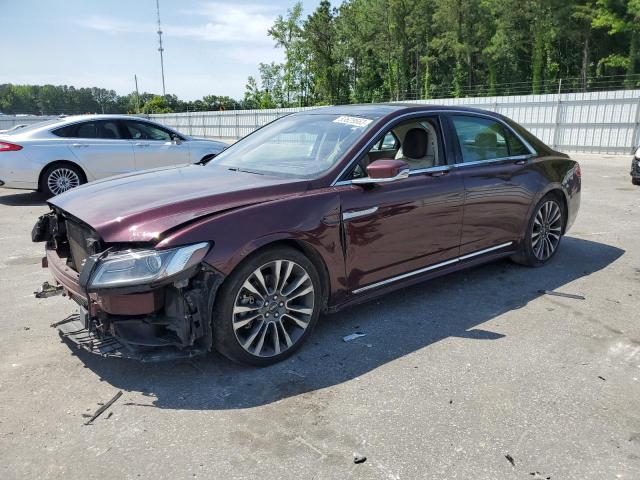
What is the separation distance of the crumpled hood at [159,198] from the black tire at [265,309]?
0.41 m

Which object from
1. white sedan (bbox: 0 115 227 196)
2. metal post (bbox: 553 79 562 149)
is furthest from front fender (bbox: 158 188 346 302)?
metal post (bbox: 553 79 562 149)

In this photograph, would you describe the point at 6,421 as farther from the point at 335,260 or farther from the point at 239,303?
the point at 335,260

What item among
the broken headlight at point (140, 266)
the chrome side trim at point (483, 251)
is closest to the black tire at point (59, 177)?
the broken headlight at point (140, 266)

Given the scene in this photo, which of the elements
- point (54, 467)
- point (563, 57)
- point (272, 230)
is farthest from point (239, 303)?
point (563, 57)

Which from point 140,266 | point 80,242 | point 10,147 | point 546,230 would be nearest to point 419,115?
point 546,230

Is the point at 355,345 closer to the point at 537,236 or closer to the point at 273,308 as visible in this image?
the point at 273,308

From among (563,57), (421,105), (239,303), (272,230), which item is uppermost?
(563,57)

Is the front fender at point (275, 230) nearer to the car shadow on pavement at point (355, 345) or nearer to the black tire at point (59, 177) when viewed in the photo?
the car shadow on pavement at point (355, 345)

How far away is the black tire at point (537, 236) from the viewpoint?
5.25m

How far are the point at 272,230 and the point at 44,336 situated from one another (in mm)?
2000

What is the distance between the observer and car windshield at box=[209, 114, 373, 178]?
3.87 m

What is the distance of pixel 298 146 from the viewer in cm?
421

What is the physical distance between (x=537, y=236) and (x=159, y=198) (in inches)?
152

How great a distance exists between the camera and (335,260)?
11.8 ft
